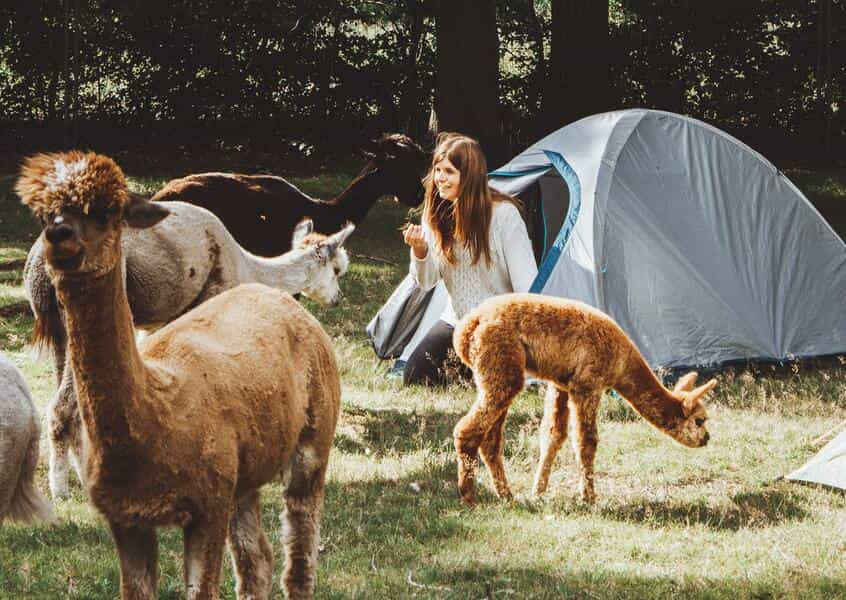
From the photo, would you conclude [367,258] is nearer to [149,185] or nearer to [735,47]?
[149,185]

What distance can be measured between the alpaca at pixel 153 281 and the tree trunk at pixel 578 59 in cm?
903

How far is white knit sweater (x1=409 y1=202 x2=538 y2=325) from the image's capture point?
22.3 ft

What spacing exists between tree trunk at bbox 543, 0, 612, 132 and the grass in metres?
7.31

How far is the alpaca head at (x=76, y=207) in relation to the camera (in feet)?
9.36

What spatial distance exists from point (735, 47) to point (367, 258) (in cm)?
1010

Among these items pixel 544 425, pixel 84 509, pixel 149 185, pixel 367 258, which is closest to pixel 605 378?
pixel 544 425

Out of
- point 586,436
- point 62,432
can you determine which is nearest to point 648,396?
point 586,436

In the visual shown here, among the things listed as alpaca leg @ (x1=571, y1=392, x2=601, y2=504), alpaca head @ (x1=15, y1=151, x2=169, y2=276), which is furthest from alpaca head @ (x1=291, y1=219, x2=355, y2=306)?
alpaca head @ (x1=15, y1=151, x2=169, y2=276)

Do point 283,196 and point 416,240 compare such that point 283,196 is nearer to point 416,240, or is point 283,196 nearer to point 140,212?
point 416,240

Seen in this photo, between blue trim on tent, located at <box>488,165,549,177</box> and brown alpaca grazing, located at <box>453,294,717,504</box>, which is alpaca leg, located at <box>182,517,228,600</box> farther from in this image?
blue trim on tent, located at <box>488,165,549,177</box>

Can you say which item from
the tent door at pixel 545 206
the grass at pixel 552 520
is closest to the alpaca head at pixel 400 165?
the tent door at pixel 545 206

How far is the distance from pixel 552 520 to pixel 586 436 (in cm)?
51

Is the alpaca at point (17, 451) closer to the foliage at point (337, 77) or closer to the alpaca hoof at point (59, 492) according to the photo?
the alpaca hoof at point (59, 492)

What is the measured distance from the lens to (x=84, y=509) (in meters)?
5.53
